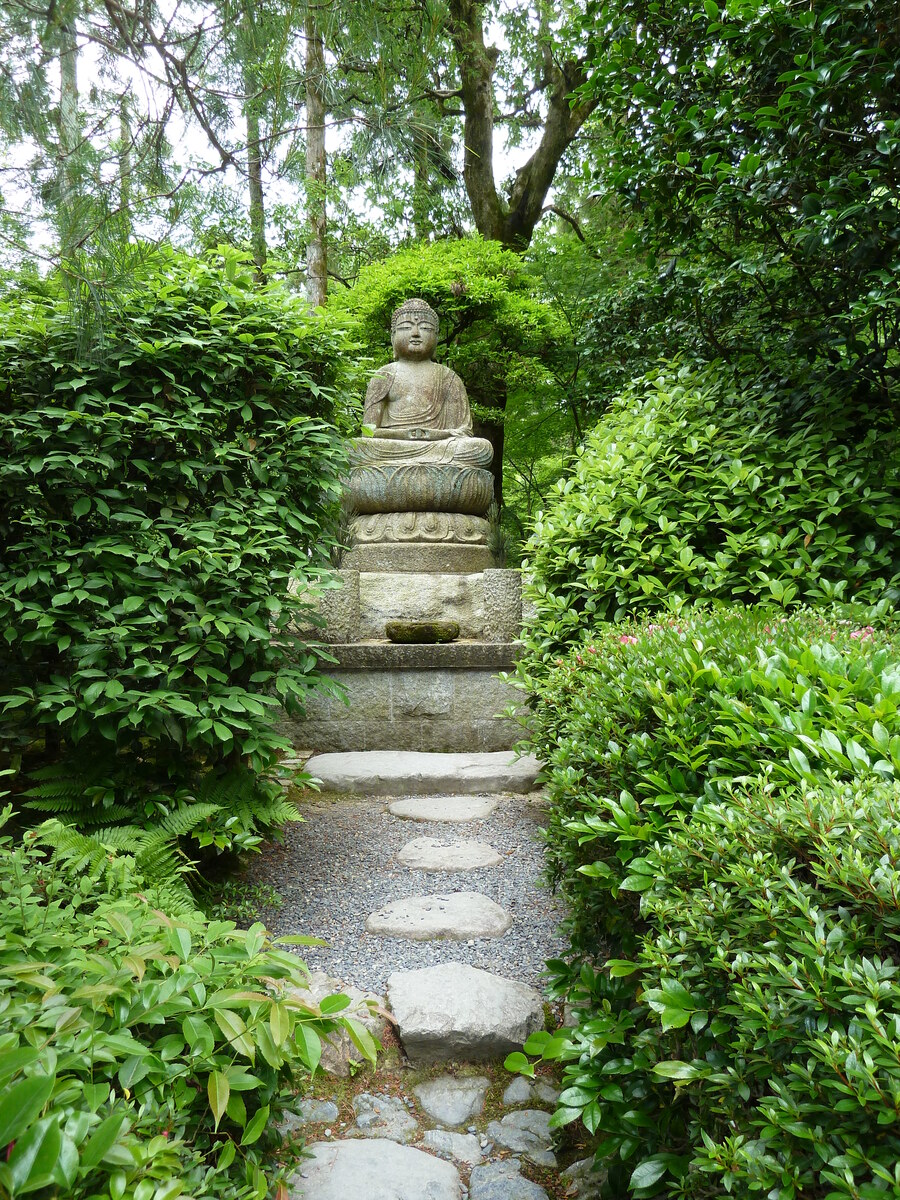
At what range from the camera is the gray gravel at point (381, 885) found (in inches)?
95.9

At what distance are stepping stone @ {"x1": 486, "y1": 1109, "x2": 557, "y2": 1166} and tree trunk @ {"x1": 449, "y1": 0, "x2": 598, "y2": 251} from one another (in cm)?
1158

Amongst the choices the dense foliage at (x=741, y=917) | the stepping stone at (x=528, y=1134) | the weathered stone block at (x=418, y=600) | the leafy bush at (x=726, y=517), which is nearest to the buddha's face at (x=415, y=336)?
the weathered stone block at (x=418, y=600)

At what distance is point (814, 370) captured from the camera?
3.42 metres

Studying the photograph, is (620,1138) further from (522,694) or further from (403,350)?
(403,350)

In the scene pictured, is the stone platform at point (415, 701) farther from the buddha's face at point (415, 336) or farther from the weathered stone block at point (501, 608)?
the buddha's face at point (415, 336)

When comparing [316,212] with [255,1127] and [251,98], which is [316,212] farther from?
[255,1127]

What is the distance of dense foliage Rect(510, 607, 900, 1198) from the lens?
88 cm

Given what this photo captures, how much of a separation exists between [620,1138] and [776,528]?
238 cm

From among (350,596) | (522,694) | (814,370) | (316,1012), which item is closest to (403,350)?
(350,596)

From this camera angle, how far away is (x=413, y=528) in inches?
245

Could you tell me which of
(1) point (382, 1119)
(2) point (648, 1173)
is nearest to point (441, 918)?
(1) point (382, 1119)

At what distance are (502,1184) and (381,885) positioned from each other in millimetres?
1466

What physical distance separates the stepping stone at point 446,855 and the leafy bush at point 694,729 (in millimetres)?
1018

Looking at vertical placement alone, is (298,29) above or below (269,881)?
above
